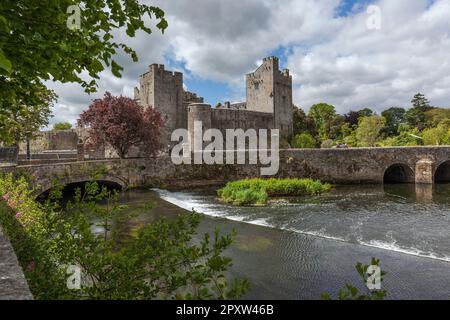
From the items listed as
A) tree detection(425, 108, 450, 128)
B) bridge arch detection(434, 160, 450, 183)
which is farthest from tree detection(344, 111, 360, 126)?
bridge arch detection(434, 160, 450, 183)

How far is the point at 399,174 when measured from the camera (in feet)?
90.8

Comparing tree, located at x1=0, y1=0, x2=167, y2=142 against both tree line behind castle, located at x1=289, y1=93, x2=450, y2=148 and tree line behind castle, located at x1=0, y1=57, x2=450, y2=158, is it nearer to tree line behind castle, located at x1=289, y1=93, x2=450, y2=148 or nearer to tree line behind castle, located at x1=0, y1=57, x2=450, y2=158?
tree line behind castle, located at x1=0, y1=57, x2=450, y2=158

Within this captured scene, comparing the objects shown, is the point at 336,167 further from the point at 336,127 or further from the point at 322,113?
the point at 322,113

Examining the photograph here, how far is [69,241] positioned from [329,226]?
1004cm

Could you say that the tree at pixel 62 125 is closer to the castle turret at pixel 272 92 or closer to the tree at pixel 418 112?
the castle turret at pixel 272 92

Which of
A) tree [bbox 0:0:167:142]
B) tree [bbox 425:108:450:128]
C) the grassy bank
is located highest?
tree [bbox 425:108:450:128]

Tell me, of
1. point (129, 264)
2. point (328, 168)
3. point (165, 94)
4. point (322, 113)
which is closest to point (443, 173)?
point (328, 168)

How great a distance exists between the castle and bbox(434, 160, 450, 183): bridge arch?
2103 cm

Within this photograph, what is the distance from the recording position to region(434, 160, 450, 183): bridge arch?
2728cm

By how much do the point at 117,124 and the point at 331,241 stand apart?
1878cm

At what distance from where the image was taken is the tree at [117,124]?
78.2 ft

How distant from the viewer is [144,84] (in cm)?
3831

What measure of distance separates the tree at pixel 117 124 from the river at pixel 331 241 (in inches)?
297

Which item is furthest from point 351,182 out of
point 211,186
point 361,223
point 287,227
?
point 287,227
